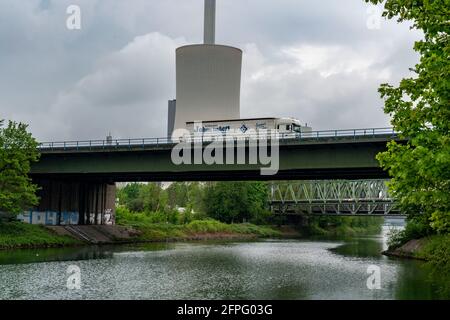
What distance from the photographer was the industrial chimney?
306 ft

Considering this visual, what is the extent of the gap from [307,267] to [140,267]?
1462 cm

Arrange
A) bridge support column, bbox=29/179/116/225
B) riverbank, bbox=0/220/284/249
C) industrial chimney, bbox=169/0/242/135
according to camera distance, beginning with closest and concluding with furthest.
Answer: riverbank, bbox=0/220/284/249 → bridge support column, bbox=29/179/116/225 → industrial chimney, bbox=169/0/242/135

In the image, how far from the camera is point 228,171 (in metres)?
66.1

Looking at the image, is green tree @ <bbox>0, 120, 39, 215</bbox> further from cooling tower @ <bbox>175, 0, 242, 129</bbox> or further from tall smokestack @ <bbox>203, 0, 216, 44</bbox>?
tall smokestack @ <bbox>203, 0, 216, 44</bbox>

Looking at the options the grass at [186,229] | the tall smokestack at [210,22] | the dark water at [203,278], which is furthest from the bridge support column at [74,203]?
the tall smokestack at [210,22]

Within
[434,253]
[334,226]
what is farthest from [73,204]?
[334,226]

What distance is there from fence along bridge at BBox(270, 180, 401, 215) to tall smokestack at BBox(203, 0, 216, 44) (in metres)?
46.0

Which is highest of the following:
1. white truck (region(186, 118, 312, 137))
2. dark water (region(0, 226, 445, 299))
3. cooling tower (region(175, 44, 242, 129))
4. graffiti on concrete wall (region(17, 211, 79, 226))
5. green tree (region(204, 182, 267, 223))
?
cooling tower (region(175, 44, 242, 129))

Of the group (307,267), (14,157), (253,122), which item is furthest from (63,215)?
(307,267)

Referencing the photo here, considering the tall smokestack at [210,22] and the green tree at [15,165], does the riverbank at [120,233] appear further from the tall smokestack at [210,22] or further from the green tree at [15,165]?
the tall smokestack at [210,22]

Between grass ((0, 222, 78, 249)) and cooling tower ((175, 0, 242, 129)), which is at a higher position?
cooling tower ((175, 0, 242, 129))

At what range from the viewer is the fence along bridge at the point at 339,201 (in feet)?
438

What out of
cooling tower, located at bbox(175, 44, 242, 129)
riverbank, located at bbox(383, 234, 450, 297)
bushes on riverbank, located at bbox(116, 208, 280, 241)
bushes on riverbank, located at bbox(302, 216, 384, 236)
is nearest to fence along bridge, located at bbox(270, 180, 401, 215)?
bushes on riverbank, located at bbox(302, 216, 384, 236)

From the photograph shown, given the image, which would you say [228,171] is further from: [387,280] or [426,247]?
[387,280]
